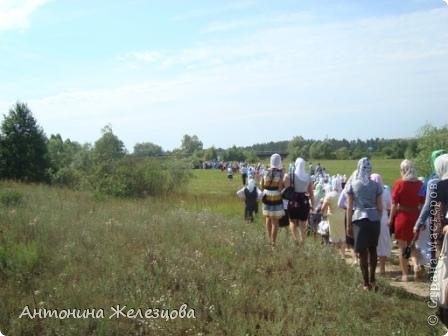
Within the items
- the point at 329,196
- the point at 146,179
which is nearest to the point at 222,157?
the point at 146,179

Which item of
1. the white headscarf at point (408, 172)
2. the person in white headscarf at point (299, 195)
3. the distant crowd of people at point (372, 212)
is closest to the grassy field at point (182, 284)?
the distant crowd of people at point (372, 212)

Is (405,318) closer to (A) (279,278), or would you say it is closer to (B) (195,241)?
(A) (279,278)

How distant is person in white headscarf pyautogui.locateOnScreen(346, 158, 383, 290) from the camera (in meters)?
6.88

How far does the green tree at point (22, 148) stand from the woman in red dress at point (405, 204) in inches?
1050

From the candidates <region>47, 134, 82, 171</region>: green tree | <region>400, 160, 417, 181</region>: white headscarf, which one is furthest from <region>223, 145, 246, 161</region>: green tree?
<region>400, 160, 417, 181</region>: white headscarf

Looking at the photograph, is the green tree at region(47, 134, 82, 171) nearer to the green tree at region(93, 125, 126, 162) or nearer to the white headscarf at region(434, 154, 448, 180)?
the green tree at region(93, 125, 126, 162)

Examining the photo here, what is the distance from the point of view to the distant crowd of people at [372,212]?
18.4 feet

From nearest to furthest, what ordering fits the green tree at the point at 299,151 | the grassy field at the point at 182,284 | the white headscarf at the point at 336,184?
the grassy field at the point at 182,284
the white headscarf at the point at 336,184
the green tree at the point at 299,151

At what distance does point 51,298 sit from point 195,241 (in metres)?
2.91

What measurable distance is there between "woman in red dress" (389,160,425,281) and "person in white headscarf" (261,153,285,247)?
79.5 inches

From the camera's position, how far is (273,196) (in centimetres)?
884

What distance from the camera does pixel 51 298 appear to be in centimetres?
543

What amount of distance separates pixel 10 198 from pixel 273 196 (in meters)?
6.27

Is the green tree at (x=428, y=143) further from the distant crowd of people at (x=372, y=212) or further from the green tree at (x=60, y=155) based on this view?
the green tree at (x=60, y=155)
